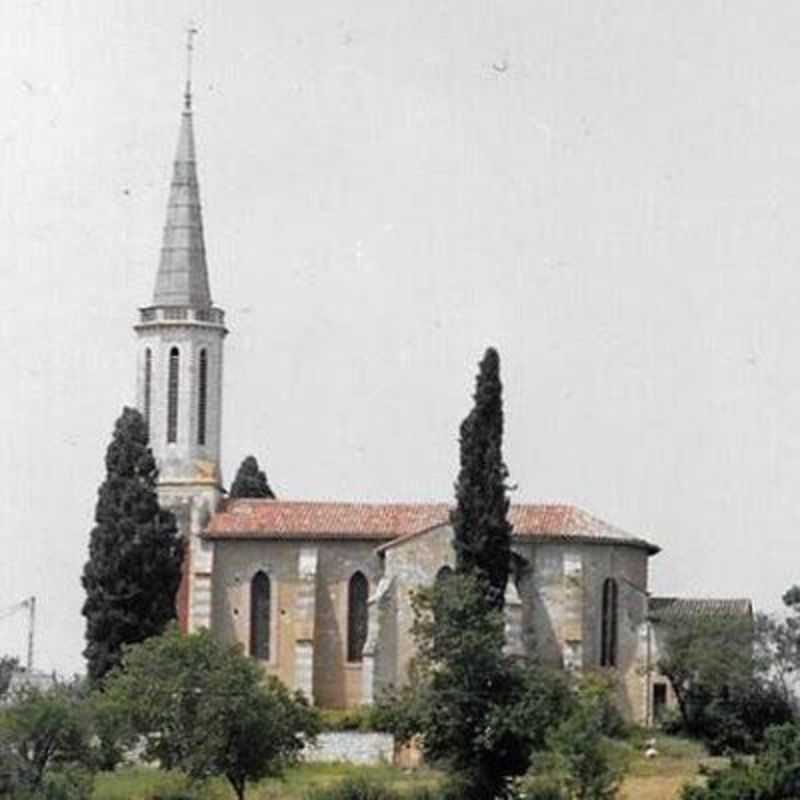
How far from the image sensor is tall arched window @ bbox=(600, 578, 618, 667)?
98250 mm

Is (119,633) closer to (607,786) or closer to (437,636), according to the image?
(437,636)

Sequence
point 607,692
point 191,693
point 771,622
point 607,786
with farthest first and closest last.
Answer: point 771,622 → point 607,692 → point 191,693 → point 607,786

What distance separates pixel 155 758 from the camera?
85062mm

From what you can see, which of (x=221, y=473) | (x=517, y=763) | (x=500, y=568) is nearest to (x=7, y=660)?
(x=221, y=473)

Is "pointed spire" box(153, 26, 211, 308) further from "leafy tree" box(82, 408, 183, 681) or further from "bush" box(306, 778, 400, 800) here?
"bush" box(306, 778, 400, 800)

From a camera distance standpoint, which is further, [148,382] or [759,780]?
[148,382]

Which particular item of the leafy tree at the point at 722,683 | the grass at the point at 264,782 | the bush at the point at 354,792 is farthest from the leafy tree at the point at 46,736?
the leafy tree at the point at 722,683

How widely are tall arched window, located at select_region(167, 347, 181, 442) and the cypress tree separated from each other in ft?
45.9

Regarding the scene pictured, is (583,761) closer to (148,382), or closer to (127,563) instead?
(127,563)

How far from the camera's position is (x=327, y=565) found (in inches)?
3947

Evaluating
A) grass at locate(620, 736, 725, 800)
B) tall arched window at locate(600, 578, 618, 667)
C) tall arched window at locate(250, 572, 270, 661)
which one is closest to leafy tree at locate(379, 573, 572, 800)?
grass at locate(620, 736, 725, 800)

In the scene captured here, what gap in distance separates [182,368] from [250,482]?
752cm

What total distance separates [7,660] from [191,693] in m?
28.3

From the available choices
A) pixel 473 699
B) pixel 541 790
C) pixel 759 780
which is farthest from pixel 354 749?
pixel 759 780
